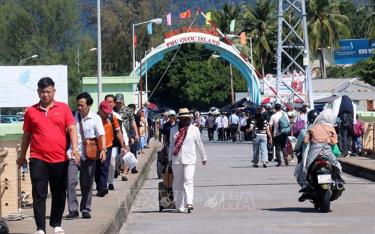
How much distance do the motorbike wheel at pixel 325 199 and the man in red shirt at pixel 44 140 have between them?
531 cm

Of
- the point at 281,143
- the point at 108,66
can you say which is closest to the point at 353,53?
the point at 108,66

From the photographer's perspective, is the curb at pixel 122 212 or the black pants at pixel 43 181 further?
the curb at pixel 122 212

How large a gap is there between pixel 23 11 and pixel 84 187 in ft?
242

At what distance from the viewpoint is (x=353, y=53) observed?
83.4m

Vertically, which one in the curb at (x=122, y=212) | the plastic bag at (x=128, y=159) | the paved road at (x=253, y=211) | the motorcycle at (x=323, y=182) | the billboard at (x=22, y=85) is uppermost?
the billboard at (x=22, y=85)

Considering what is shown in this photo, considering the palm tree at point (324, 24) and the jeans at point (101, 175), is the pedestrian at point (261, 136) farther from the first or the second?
the palm tree at point (324, 24)

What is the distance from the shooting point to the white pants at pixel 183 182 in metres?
15.4

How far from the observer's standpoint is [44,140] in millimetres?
10930

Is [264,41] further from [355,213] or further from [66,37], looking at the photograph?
[355,213]

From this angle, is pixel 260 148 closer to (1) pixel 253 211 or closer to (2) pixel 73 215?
(1) pixel 253 211

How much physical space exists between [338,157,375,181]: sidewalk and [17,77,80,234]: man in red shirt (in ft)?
40.6

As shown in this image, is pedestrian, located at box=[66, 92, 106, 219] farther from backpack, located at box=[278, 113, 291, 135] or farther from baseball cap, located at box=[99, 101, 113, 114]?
backpack, located at box=[278, 113, 291, 135]

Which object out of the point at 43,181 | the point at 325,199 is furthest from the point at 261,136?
the point at 43,181

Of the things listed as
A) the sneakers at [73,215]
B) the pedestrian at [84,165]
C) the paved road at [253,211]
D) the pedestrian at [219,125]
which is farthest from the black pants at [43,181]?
the pedestrian at [219,125]
